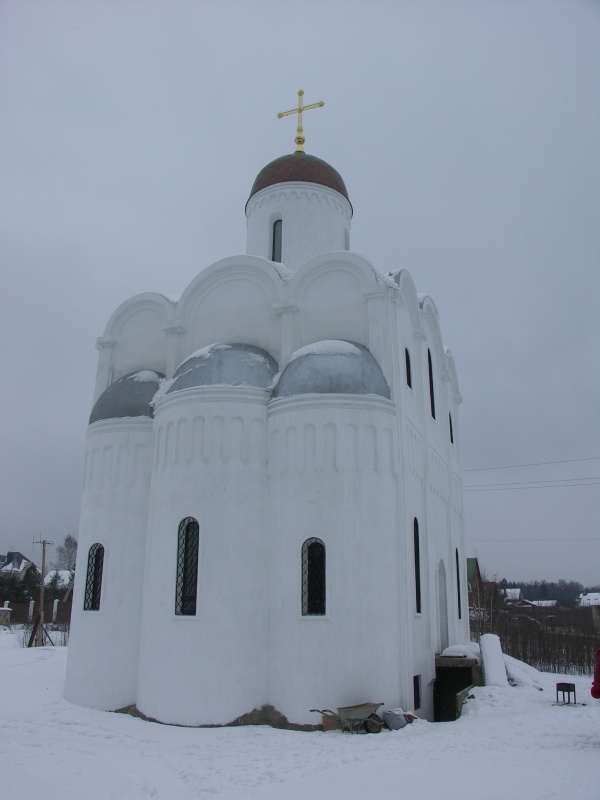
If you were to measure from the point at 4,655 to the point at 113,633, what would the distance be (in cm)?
906

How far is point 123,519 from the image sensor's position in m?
13.4

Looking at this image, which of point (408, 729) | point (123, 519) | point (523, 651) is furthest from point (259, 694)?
point (523, 651)

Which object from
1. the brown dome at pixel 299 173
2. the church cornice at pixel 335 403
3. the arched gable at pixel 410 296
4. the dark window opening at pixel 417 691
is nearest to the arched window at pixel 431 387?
the arched gable at pixel 410 296

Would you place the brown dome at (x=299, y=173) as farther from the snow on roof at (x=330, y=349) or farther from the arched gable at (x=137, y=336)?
the snow on roof at (x=330, y=349)

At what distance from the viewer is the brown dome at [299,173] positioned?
17.7 metres

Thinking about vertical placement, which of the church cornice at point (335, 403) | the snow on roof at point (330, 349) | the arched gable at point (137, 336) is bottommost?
the church cornice at point (335, 403)

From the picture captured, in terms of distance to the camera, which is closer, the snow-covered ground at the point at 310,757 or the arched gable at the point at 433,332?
the snow-covered ground at the point at 310,757

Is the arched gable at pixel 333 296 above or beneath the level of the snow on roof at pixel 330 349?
above

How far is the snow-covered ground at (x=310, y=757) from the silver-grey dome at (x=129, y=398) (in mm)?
5603

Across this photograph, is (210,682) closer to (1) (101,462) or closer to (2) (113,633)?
(2) (113,633)

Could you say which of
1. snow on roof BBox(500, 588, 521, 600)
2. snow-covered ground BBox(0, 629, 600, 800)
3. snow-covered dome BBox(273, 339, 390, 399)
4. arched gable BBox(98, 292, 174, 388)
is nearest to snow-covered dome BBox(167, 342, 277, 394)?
snow-covered dome BBox(273, 339, 390, 399)

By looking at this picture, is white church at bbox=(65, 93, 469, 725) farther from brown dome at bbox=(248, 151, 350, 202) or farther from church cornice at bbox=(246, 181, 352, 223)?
brown dome at bbox=(248, 151, 350, 202)

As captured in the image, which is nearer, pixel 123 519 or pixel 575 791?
pixel 575 791

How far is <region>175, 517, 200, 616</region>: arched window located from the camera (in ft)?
38.7
